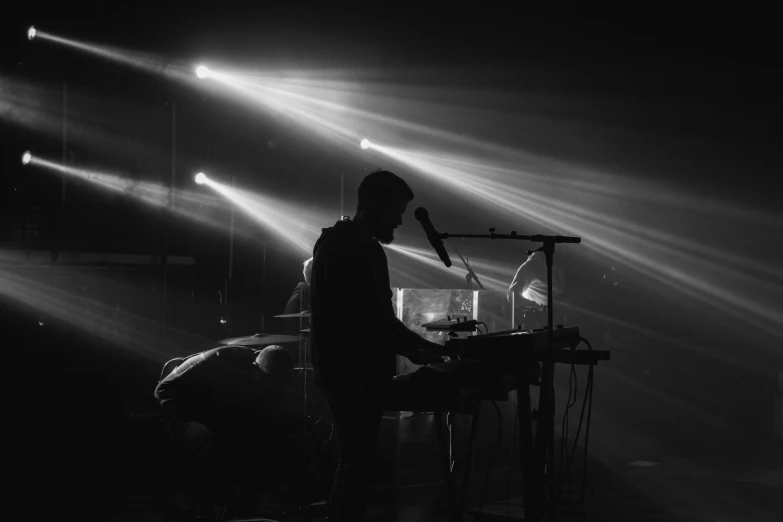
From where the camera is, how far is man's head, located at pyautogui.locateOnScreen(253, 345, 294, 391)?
12.8 feet

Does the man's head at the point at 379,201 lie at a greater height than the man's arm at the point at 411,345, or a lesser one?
greater

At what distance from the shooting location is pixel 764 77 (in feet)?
24.0

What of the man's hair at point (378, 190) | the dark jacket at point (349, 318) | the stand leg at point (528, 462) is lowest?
the stand leg at point (528, 462)

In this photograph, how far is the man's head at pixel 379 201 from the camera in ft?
8.58

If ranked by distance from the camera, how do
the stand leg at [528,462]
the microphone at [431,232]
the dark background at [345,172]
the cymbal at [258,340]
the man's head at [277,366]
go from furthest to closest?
1. the dark background at [345,172]
2. the cymbal at [258,340]
3. the man's head at [277,366]
4. the stand leg at [528,462]
5. the microphone at [431,232]

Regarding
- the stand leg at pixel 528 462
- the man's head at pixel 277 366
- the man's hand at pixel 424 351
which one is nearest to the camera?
the man's hand at pixel 424 351

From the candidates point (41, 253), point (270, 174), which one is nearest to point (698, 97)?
point (270, 174)

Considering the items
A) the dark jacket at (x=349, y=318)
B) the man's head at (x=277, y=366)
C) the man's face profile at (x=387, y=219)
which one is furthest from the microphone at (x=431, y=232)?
the man's head at (x=277, y=366)

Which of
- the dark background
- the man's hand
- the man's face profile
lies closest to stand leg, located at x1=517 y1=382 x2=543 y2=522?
the man's hand

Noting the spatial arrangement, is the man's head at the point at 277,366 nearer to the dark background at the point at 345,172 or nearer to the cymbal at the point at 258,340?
the cymbal at the point at 258,340

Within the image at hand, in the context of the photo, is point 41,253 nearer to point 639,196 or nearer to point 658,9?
point 658,9

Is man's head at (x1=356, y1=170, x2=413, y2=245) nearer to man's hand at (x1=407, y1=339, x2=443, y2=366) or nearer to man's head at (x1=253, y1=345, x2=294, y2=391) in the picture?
man's hand at (x1=407, y1=339, x2=443, y2=366)

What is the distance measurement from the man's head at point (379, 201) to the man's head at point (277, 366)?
161 cm

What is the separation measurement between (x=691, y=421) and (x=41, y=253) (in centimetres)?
807
